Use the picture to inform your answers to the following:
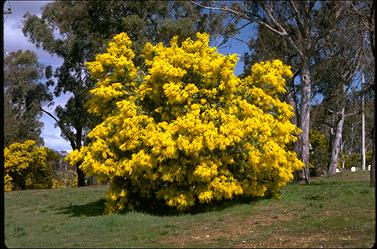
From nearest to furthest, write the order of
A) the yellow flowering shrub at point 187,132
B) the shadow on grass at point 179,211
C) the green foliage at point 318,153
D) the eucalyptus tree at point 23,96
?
the yellow flowering shrub at point 187,132 → the shadow on grass at point 179,211 → the green foliage at point 318,153 → the eucalyptus tree at point 23,96


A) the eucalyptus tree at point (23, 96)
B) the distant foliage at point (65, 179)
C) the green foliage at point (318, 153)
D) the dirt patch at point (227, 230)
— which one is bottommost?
the dirt patch at point (227, 230)

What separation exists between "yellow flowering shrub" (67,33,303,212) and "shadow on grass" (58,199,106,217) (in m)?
0.76

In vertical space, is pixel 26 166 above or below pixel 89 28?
below

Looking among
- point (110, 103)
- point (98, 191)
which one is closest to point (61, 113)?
point (98, 191)

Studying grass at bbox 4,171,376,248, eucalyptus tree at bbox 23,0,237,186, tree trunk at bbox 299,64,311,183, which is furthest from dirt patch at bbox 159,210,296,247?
eucalyptus tree at bbox 23,0,237,186

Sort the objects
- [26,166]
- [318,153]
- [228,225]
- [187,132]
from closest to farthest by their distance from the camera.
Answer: [228,225] → [187,132] → [26,166] → [318,153]

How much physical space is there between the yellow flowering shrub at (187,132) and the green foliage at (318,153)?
18883 mm

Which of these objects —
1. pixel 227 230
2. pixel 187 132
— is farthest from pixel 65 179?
pixel 227 230

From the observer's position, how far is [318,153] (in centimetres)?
3338

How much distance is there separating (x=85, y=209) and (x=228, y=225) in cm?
569

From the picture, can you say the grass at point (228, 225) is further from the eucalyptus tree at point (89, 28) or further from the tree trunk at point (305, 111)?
the eucalyptus tree at point (89, 28)

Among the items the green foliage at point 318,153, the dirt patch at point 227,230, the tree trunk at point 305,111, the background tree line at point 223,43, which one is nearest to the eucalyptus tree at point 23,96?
the background tree line at point 223,43

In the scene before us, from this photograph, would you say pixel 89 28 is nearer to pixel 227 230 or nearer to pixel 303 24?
pixel 303 24

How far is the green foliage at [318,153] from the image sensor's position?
33.3m
